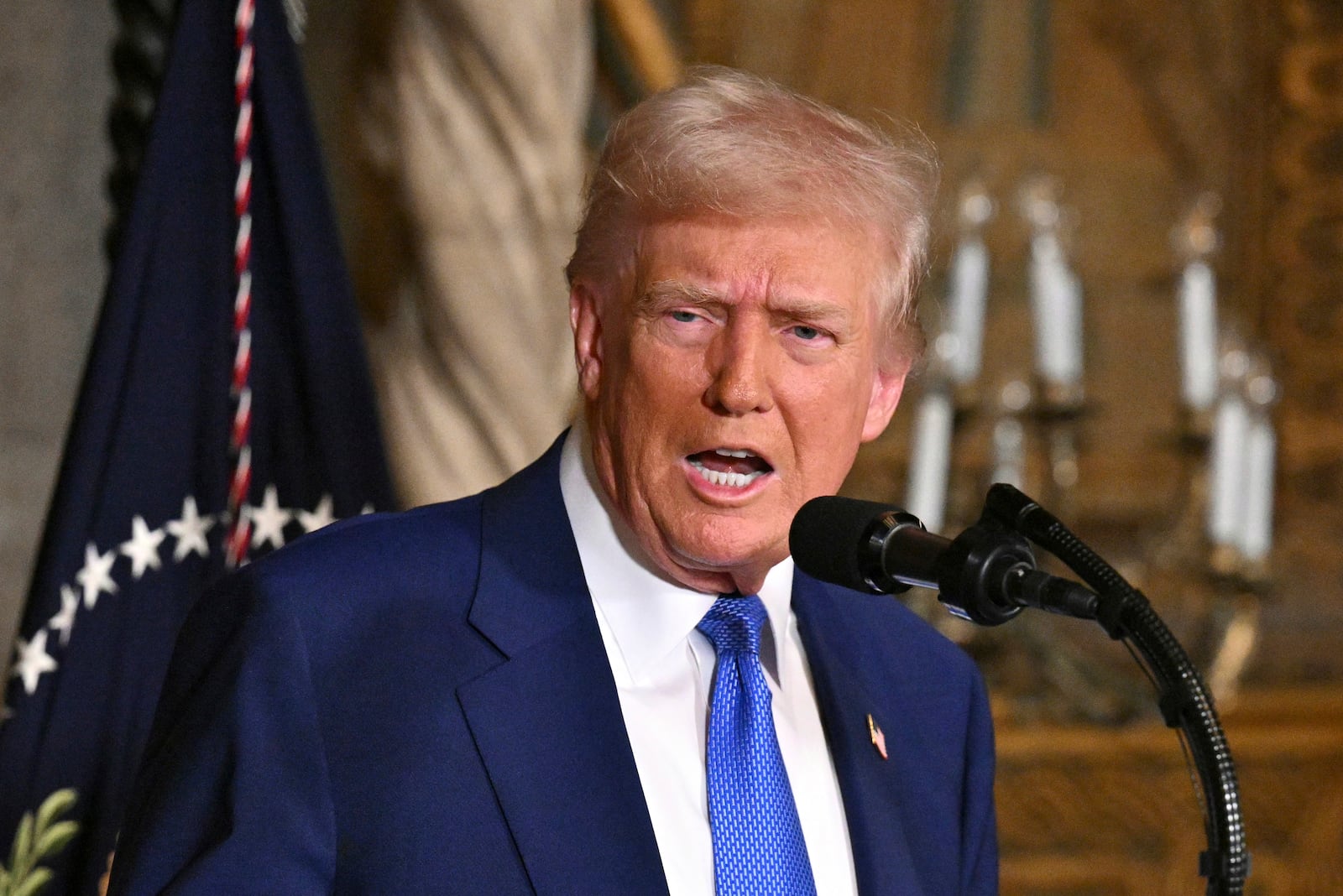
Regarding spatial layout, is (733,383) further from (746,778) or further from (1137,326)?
(1137,326)

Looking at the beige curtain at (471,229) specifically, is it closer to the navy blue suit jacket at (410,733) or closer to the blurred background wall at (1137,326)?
the blurred background wall at (1137,326)

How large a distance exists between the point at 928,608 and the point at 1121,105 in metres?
2.36

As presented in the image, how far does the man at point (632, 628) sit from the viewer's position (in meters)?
1.66

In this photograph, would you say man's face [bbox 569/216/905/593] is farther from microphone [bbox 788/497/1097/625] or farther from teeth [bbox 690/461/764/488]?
microphone [bbox 788/497/1097/625]

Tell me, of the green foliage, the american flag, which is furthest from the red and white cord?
the green foliage

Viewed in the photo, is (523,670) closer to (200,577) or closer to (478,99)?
(200,577)

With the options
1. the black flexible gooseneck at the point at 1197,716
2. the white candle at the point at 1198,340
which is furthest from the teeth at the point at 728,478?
the white candle at the point at 1198,340

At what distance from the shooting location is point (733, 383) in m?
1.79

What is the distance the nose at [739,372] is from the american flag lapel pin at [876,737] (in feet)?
1.60

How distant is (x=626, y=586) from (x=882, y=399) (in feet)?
1.38

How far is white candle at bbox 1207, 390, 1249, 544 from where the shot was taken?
392 cm

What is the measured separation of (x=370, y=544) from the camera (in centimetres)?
185

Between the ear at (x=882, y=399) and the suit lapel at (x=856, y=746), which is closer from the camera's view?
the suit lapel at (x=856, y=746)

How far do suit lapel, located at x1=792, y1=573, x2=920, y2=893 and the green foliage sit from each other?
3.29 feet
